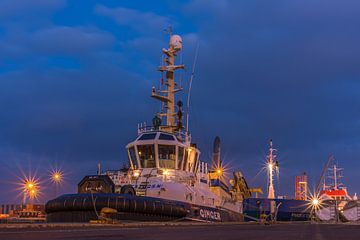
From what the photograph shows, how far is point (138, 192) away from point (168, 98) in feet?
38.7

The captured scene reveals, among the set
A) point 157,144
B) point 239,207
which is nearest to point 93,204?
point 157,144

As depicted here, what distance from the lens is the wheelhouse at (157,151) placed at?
33812 mm

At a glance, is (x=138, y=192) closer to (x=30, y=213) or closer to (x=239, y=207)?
(x=30, y=213)

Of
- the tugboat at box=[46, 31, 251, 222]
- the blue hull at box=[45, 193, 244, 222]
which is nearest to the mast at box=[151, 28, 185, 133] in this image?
the tugboat at box=[46, 31, 251, 222]

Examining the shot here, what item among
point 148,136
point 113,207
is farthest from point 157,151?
point 113,207

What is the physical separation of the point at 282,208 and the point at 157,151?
30051 mm

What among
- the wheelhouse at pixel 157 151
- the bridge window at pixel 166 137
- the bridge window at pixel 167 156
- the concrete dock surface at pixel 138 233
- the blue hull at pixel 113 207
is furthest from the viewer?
the bridge window at pixel 166 137

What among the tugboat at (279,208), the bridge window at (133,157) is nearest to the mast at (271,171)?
the tugboat at (279,208)

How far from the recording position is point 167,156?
34.2 meters

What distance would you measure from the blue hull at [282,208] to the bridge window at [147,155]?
80.6 ft

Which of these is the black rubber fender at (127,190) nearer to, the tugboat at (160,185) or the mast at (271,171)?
the tugboat at (160,185)

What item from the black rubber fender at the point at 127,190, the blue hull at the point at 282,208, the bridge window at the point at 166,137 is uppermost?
the bridge window at the point at 166,137

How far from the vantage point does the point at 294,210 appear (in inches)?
2325

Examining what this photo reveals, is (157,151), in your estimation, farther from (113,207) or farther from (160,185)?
(113,207)
